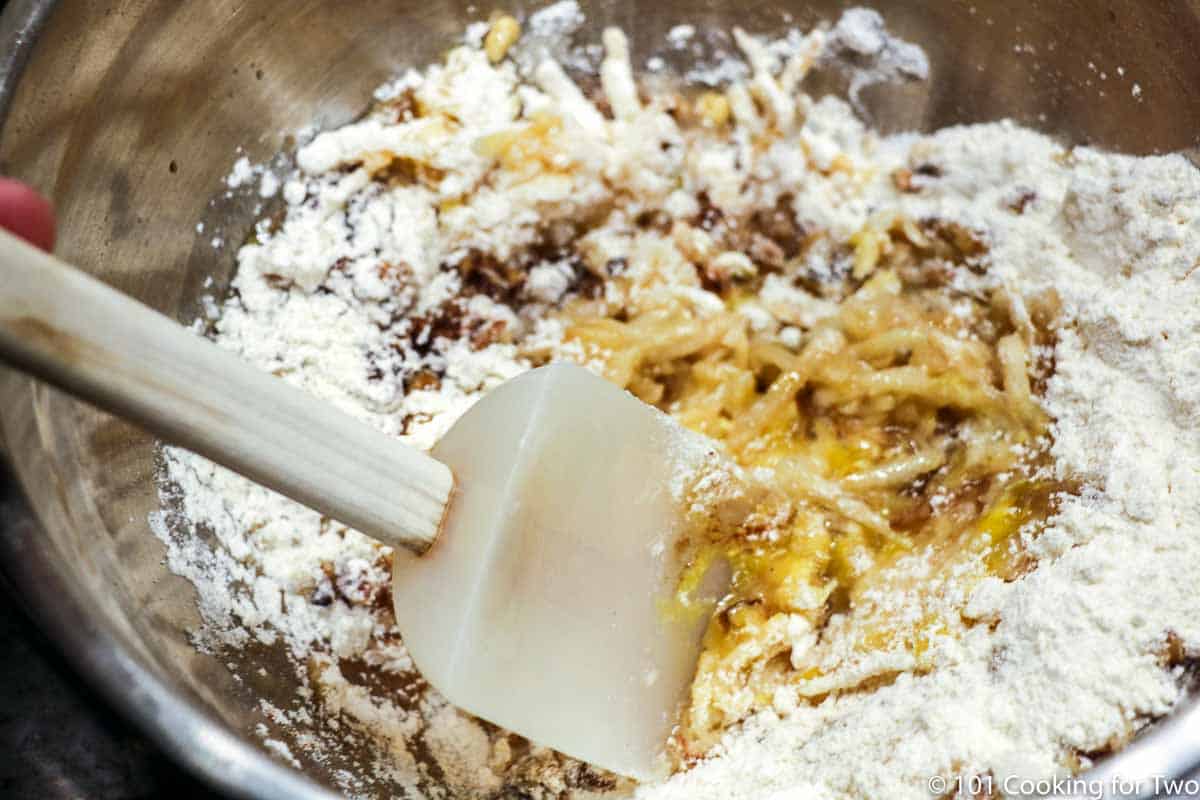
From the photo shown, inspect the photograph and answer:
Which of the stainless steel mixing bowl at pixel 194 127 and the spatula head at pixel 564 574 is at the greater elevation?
the stainless steel mixing bowl at pixel 194 127

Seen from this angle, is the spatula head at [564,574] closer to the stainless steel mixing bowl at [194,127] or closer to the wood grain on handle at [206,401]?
the wood grain on handle at [206,401]

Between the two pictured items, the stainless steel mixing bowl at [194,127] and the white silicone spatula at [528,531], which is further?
the white silicone spatula at [528,531]

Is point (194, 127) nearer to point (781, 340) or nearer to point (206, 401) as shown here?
point (206, 401)

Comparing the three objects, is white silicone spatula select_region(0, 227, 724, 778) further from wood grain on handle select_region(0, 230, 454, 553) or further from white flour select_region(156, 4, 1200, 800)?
white flour select_region(156, 4, 1200, 800)

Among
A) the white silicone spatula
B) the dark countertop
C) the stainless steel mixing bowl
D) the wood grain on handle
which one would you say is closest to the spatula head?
the white silicone spatula

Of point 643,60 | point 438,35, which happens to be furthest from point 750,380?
point 438,35

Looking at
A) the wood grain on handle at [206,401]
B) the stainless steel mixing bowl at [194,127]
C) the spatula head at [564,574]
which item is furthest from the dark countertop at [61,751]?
the wood grain on handle at [206,401]
